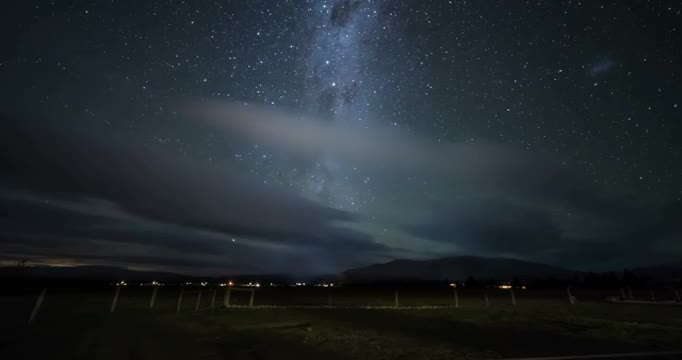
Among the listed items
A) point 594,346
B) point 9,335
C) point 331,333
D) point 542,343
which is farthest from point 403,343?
point 9,335

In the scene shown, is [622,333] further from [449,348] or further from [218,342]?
[218,342]

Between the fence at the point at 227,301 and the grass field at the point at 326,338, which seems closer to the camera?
the grass field at the point at 326,338

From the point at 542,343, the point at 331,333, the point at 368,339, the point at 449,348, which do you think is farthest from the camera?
the point at 331,333

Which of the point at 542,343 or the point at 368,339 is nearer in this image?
the point at 542,343

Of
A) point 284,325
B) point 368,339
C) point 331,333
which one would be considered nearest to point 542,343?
point 368,339

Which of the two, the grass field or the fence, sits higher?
the fence

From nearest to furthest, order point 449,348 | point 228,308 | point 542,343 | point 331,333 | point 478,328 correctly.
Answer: point 449,348 → point 542,343 → point 331,333 → point 478,328 → point 228,308

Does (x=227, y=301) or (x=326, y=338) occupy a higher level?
(x=227, y=301)

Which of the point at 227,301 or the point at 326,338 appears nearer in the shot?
the point at 326,338

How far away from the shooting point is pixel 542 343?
1506 centimetres

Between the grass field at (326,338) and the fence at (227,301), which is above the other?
the fence at (227,301)

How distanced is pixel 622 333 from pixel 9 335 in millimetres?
26747

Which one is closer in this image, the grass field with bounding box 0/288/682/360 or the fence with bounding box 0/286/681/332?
the grass field with bounding box 0/288/682/360

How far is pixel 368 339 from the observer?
1625cm
